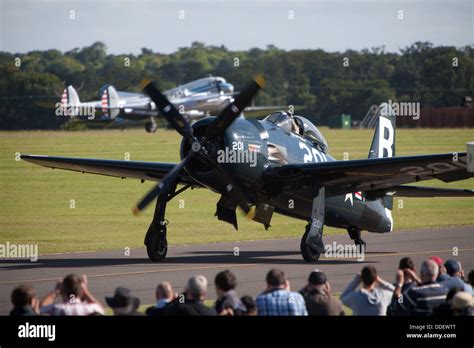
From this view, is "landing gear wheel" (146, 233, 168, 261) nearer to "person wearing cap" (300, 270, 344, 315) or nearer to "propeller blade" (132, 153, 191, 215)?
"propeller blade" (132, 153, 191, 215)

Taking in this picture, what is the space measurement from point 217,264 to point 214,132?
10.4 ft

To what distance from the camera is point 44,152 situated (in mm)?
59625

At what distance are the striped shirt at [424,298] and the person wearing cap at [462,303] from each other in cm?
88

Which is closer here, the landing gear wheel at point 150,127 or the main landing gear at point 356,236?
the main landing gear at point 356,236

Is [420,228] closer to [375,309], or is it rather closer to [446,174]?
[446,174]

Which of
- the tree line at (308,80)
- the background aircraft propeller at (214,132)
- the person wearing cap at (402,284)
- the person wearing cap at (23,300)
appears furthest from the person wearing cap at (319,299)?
the tree line at (308,80)

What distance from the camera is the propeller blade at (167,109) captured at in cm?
1892

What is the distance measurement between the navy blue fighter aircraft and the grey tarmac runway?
0.78 meters

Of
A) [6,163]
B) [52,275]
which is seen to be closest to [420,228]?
[52,275]

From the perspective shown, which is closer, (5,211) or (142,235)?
(142,235)

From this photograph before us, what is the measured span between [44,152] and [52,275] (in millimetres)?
42123

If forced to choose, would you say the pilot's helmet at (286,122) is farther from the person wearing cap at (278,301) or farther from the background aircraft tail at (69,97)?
the background aircraft tail at (69,97)

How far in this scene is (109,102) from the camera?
303ft

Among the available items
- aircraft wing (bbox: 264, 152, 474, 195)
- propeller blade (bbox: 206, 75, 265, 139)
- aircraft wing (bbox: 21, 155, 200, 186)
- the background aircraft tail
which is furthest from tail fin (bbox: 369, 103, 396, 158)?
the background aircraft tail
